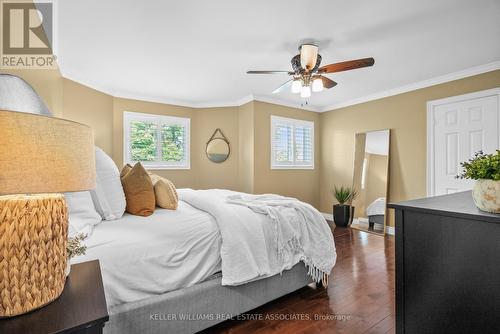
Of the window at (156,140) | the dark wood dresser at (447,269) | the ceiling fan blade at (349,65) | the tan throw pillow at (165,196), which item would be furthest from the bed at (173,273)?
the window at (156,140)

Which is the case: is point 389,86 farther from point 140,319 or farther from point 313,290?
point 140,319

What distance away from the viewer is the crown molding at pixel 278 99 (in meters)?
3.29

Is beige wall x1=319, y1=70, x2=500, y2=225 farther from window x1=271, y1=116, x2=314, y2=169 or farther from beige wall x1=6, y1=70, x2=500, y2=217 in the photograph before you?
window x1=271, y1=116, x2=314, y2=169

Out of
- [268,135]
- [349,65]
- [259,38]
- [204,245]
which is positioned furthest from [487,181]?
[268,135]

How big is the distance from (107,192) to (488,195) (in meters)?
2.06

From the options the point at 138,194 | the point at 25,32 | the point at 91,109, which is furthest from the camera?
the point at 91,109

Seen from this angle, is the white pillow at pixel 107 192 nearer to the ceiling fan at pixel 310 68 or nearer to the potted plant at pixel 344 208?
the ceiling fan at pixel 310 68

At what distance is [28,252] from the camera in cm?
67

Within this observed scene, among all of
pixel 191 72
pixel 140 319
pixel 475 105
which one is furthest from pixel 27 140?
pixel 475 105

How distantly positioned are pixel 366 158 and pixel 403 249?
12.0ft

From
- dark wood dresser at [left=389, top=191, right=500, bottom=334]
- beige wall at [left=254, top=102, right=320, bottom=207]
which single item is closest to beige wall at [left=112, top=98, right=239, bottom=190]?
beige wall at [left=254, top=102, right=320, bottom=207]

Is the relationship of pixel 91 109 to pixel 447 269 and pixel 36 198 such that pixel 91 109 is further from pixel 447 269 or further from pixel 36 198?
pixel 447 269

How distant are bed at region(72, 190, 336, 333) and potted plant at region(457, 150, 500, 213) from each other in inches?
48.8

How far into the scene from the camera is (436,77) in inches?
139
